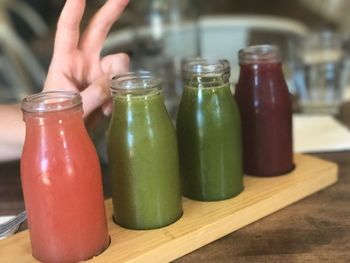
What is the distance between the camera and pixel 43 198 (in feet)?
1.93

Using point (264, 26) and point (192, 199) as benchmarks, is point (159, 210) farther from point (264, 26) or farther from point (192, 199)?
point (264, 26)

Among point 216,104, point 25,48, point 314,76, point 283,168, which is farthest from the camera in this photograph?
point 25,48

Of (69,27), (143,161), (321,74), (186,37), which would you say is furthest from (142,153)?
(186,37)

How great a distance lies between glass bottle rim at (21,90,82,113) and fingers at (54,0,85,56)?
0.58 ft

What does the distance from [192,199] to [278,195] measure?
→ 12cm

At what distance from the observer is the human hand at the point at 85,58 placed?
0.75 meters

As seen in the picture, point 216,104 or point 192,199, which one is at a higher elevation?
point 216,104

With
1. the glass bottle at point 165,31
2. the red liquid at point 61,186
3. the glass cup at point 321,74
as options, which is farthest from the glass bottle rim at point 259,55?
the glass bottle at point 165,31

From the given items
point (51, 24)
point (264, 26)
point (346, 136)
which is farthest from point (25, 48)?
point (346, 136)

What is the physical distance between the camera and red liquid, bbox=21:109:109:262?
581 millimetres

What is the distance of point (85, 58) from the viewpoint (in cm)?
82

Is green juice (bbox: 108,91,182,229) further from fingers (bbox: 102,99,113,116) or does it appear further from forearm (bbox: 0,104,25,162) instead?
forearm (bbox: 0,104,25,162)

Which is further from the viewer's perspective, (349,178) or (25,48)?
(25,48)

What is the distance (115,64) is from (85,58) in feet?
0.15
